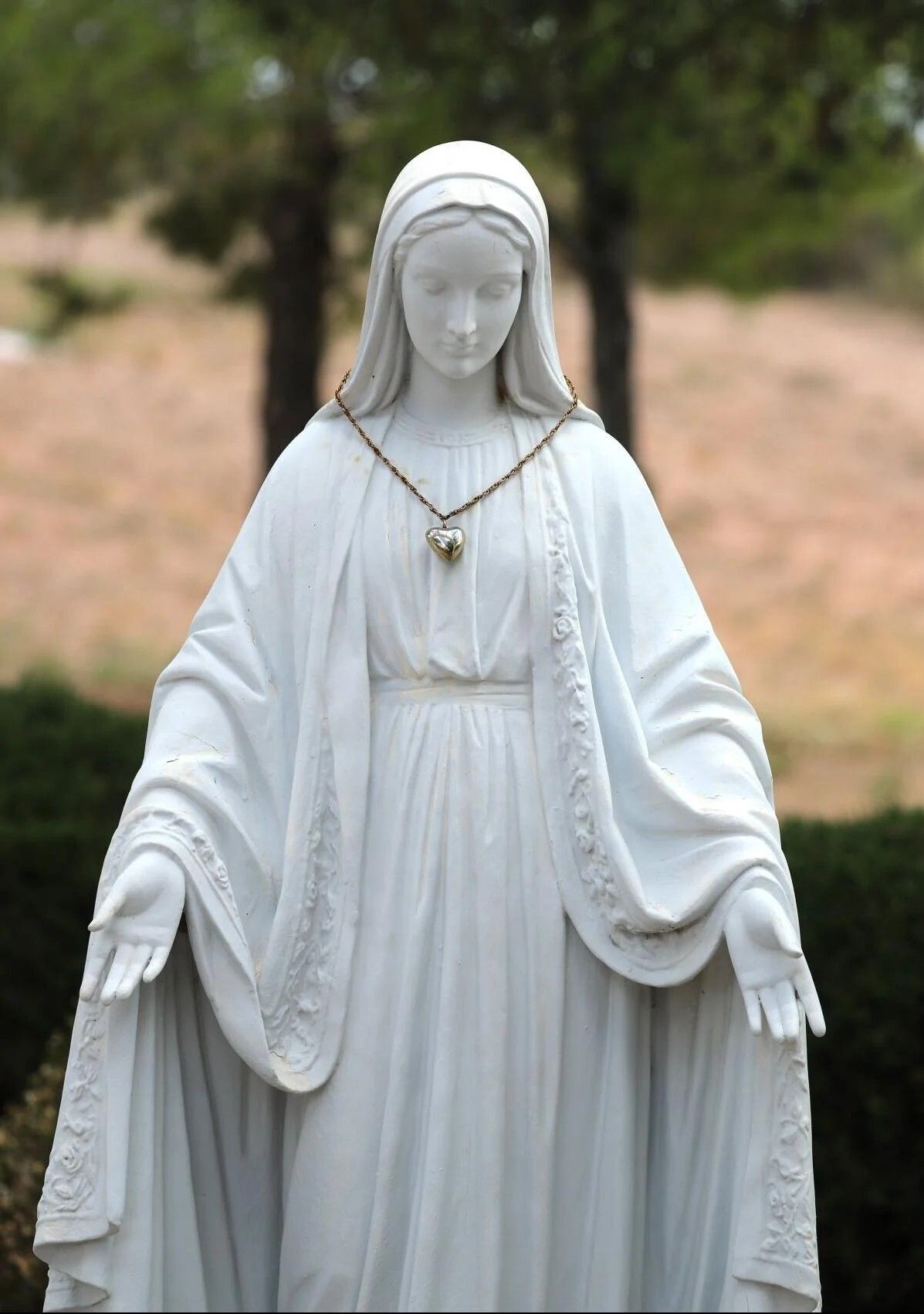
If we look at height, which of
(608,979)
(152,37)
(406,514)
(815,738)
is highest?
(152,37)

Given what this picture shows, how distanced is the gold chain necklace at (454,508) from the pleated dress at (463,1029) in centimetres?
2

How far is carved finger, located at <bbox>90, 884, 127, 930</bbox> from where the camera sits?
4441mm

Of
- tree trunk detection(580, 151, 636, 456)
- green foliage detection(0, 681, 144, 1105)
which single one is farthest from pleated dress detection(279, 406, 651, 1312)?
tree trunk detection(580, 151, 636, 456)

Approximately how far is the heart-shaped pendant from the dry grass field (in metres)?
10.5

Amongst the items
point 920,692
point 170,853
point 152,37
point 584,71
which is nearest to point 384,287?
point 170,853

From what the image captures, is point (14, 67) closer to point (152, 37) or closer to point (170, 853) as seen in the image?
point (152, 37)

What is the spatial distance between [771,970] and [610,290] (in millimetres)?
9440

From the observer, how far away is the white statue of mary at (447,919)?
4547 mm

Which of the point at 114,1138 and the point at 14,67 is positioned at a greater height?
the point at 14,67

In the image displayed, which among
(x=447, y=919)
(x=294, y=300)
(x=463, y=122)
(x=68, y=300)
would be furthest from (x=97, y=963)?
(x=68, y=300)

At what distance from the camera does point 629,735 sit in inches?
189

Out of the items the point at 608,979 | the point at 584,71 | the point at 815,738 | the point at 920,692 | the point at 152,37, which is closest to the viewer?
the point at 608,979

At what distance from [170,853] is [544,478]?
1080mm

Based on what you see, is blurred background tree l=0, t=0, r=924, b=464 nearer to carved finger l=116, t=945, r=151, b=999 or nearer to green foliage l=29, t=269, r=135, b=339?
green foliage l=29, t=269, r=135, b=339
